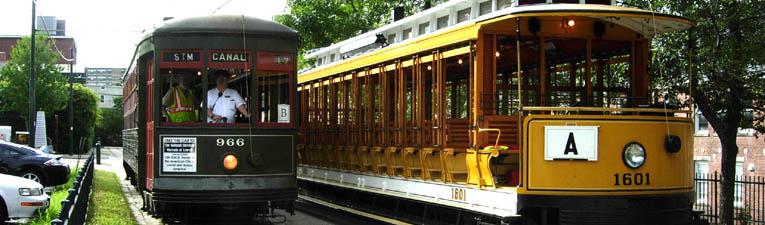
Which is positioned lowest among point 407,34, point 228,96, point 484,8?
point 228,96

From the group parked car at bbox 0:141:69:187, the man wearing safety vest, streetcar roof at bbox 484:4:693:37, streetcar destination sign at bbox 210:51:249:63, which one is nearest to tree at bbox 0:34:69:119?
parked car at bbox 0:141:69:187

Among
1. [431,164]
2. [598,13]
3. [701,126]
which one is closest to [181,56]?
[431,164]

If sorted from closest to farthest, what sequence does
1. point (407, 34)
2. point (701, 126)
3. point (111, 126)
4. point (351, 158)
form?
point (407, 34), point (351, 158), point (701, 126), point (111, 126)

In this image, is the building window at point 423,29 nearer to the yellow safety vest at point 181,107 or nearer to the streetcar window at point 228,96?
the streetcar window at point 228,96

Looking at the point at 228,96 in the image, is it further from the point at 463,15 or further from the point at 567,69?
the point at 567,69

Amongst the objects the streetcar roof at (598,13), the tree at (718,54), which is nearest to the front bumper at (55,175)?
the tree at (718,54)

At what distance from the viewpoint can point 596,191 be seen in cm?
870

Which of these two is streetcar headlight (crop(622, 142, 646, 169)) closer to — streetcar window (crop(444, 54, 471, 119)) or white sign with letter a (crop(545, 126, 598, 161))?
white sign with letter a (crop(545, 126, 598, 161))

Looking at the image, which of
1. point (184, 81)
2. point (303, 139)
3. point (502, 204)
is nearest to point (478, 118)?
point (502, 204)

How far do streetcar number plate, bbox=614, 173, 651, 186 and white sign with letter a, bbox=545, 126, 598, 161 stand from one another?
339 mm

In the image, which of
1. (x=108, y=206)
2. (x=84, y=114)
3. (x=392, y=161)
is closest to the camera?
(x=392, y=161)

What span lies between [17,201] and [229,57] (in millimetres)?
4164

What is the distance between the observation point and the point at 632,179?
8.82 metres

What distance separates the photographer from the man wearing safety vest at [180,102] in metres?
10.9
